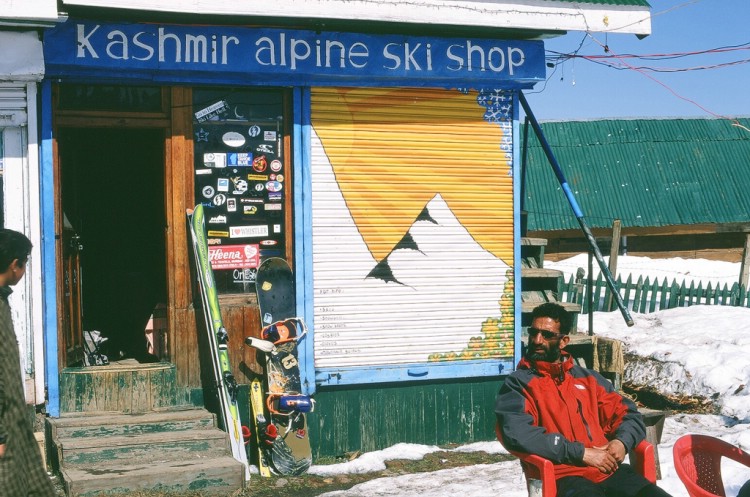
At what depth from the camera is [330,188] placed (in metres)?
8.42

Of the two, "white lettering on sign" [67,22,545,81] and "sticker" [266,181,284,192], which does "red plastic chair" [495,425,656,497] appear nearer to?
"sticker" [266,181,284,192]

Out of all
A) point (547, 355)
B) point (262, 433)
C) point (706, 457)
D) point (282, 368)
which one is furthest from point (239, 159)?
point (706, 457)

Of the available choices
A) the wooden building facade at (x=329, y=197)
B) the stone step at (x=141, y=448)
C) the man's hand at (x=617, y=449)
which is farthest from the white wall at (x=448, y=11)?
the man's hand at (x=617, y=449)

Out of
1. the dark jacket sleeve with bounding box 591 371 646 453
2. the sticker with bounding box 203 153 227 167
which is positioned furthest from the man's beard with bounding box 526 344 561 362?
the sticker with bounding box 203 153 227 167

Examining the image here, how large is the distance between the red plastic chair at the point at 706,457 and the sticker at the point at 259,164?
15.9 feet

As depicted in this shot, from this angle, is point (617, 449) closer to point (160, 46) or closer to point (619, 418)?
point (619, 418)

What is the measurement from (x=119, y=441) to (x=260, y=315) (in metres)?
1.64

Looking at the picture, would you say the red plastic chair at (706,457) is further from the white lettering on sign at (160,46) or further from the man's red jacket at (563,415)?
the white lettering on sign at (160,46)

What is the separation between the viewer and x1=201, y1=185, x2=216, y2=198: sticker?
8188mm

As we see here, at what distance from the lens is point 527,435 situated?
15.7 ft

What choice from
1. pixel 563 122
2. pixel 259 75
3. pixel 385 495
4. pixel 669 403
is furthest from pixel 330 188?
pixel 563 122

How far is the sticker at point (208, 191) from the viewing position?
8188 millimetres

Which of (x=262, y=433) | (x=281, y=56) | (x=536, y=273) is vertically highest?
(x=281, y=56)

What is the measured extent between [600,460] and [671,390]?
6.21m
